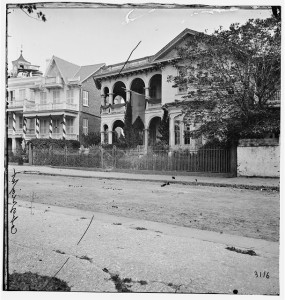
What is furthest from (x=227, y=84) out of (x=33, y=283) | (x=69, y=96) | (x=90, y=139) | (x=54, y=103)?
(x=33, y=283)

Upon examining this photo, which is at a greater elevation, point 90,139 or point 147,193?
point 90,139

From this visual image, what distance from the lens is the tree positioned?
6.53 meters

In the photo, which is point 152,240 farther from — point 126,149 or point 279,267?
point 126,149

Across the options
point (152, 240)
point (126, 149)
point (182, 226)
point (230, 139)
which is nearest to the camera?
point (152, 240)

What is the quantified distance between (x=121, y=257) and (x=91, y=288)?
27.5 inches

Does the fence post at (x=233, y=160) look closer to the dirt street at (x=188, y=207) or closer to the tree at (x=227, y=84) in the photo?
the tree at (x=227, y=84)

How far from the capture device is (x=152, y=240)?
4059 millimetres

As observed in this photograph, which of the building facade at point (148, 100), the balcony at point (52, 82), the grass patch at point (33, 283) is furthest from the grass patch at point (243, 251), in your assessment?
the building facade at point (148, 100)

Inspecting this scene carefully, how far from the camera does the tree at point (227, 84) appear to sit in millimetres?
6527

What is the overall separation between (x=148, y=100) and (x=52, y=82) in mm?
5279

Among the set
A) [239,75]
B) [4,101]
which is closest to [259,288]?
[4,101]

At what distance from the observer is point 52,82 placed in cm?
628

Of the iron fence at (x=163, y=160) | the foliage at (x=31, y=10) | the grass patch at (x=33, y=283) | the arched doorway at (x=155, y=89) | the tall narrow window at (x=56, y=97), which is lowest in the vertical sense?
the grass patch at (x=33, y=283)

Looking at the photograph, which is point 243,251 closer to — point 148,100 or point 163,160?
point 148,100
